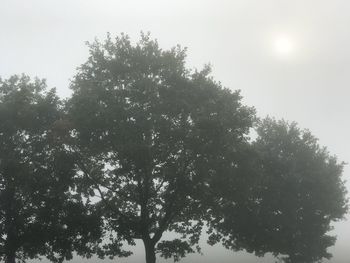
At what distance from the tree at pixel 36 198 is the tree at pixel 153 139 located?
1.58m

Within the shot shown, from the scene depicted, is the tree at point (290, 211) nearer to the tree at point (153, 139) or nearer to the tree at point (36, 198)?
the tree at point (153, 139)

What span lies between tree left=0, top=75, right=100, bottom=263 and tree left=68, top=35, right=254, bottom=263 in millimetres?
1582

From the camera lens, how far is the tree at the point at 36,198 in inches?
1196

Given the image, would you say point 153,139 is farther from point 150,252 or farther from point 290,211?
point 290,211

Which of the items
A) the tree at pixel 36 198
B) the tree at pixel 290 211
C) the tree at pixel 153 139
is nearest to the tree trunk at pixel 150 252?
the tree at pixel 153 139

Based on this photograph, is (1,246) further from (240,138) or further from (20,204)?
(240,138)

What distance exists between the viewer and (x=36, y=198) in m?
31.0

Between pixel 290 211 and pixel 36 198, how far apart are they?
23170mm

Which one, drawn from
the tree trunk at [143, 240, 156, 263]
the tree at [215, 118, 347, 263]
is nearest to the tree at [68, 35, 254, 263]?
the tree trunk at [143, 240, 156, 263]

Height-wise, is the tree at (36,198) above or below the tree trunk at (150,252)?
above

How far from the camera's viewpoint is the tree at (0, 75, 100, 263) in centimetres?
3039

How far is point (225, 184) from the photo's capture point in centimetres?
2964

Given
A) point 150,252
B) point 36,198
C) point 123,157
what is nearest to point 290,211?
point 150,252

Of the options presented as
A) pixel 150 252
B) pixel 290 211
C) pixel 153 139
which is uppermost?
pixel 153 139
